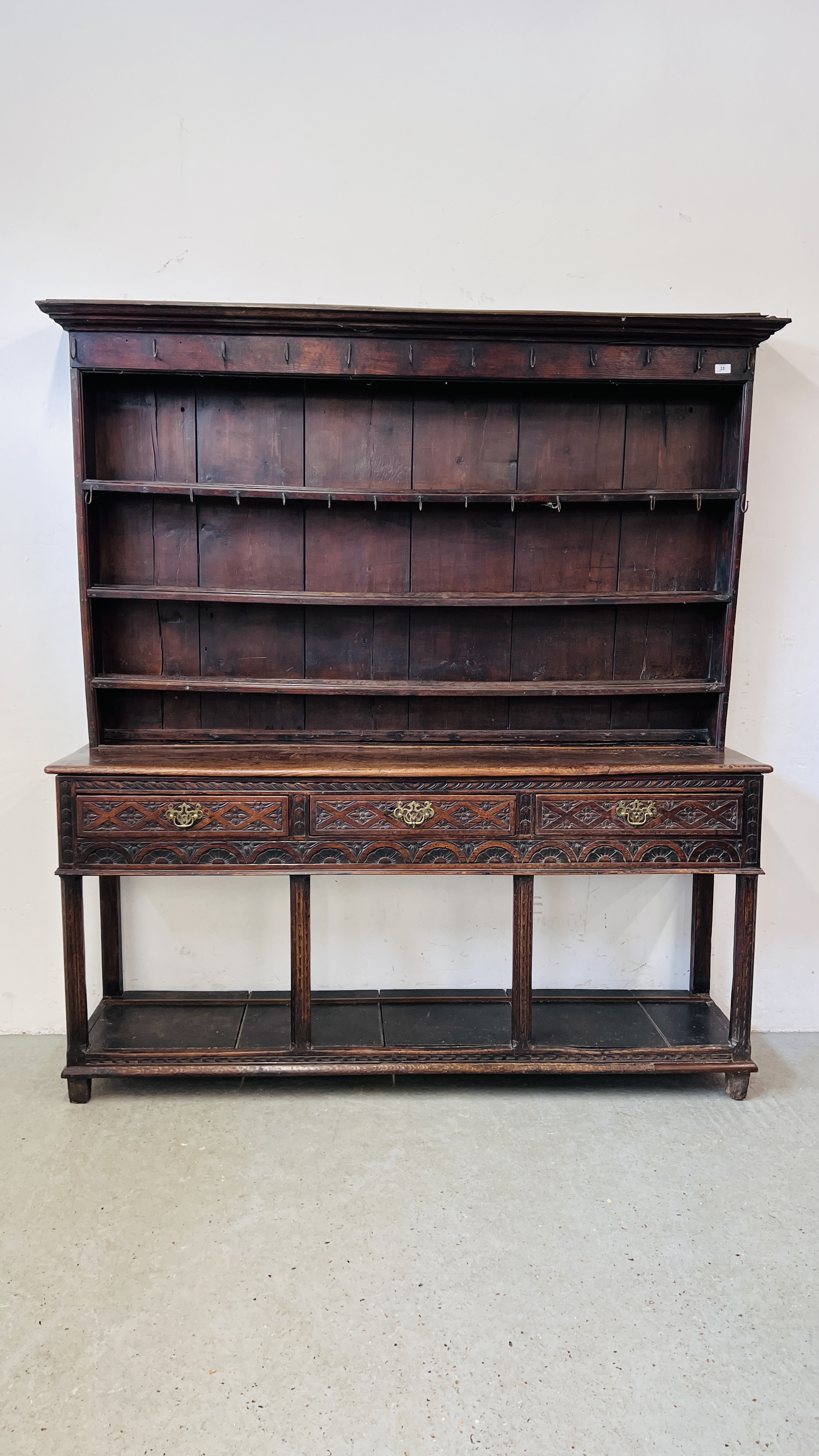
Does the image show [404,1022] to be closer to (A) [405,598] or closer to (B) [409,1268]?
(B) [409,1268]

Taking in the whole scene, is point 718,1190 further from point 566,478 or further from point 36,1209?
point 566,478

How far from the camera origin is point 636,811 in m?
2.23

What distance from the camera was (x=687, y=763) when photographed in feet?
7.34

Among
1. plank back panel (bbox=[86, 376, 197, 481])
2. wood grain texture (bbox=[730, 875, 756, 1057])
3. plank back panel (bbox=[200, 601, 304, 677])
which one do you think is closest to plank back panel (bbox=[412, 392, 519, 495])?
plank back panel (bbox=[200, 601, 304, 677])

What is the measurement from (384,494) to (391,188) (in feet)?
3.12

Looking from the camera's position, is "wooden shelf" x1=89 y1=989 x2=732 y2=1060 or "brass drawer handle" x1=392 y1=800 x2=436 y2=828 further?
"wooden shelf" x1=89 y1=989 x2=732 y2=1060

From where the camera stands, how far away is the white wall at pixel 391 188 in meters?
2.37

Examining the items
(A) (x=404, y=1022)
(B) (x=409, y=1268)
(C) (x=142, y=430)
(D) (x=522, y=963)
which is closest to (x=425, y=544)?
(C) (x=142, y=430)

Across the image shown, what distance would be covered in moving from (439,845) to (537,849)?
0.88 feet

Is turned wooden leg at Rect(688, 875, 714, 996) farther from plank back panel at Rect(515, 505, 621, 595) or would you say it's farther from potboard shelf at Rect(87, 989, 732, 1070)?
plank back panel at Rect(515, 505, 621, 595)

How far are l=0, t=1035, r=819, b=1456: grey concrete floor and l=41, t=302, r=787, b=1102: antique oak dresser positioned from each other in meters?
0.15

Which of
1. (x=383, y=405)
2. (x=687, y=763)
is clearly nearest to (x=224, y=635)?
(x=383, y=405)

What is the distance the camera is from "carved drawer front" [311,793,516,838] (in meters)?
2.20

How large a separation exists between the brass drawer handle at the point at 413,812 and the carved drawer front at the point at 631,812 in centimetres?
29
